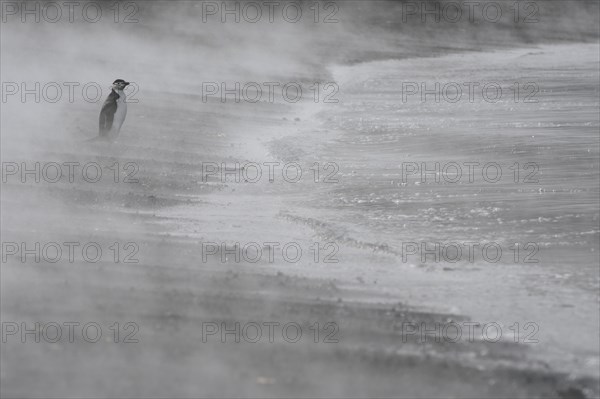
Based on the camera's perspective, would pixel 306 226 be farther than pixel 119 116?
No

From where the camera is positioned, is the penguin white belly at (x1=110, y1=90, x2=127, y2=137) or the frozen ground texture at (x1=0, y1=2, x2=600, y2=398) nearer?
the frozen ground texture at (x1=0, y1=2, x2=600, y2=398)

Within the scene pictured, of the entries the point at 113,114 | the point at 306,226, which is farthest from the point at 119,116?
the point at 306,226

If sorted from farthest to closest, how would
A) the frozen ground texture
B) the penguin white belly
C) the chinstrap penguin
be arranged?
the penguin white belly, the chinstrap penguin, the frozen ground texture

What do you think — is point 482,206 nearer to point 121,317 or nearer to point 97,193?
point 97,193

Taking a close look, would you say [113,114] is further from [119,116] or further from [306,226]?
[306,226]

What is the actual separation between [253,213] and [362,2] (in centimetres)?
1541

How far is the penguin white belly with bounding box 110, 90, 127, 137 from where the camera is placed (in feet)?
45.7

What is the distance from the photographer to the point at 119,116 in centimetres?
1425

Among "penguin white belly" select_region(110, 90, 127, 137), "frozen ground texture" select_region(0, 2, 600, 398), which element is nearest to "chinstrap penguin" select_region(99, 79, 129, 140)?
"penguin white belly" select_region(110, 90, 127, 137)

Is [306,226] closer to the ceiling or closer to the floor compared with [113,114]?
closer to the floor

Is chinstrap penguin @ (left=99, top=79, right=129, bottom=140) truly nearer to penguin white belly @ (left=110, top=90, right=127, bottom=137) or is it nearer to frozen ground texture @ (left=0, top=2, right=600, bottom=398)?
penguin white belly @ (left=110, top=90, right=127, bottom=137)

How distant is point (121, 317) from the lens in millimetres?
7262

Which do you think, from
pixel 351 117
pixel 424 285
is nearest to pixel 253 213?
pixel 424 285

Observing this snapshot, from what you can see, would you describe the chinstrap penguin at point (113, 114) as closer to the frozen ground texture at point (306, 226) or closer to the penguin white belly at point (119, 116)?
the penguin white belly at point (119, 116)
